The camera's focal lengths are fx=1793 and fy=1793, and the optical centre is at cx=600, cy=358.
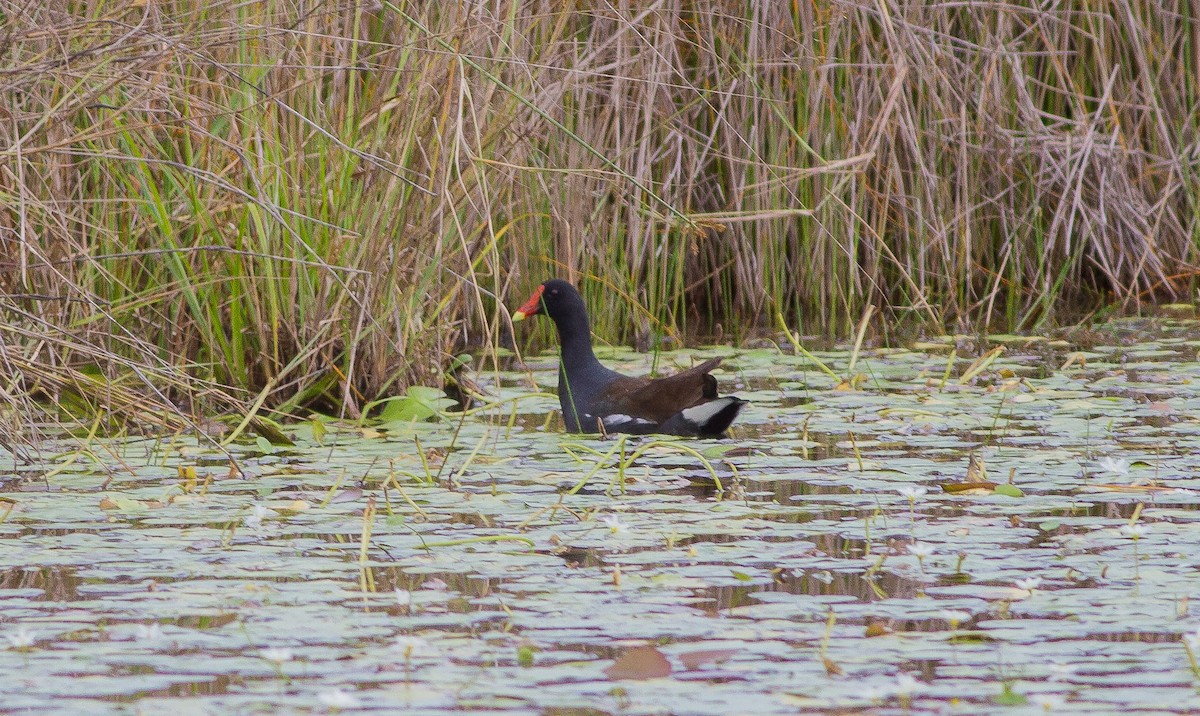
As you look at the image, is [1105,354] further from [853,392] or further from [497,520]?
[497,520]

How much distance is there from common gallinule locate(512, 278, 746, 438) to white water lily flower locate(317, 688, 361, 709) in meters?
3.20

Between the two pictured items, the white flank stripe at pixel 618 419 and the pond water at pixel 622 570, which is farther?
the white flank stripe at pixel 618 419

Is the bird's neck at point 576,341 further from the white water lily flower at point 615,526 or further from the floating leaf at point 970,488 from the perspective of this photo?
the white water lily flower at point 615,526

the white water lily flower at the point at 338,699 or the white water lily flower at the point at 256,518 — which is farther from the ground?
the white water lily flower at the point at 338,699

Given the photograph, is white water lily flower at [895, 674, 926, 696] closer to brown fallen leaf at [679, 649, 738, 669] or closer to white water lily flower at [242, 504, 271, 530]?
brown fallen leaf at [679, 649, 738, 669]

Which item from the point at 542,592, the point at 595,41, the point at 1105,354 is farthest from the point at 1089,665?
the point at 595,41

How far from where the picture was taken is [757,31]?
829cm

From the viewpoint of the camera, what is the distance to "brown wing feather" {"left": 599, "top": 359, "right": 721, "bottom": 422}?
599 cm

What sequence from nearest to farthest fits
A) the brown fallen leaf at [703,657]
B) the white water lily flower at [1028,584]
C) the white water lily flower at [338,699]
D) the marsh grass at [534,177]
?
the white water lily flower at [338,699] → the brown fallen leaf at [703,657] → the white water lily flower at [1028,584] → the marsh grass at [534,177]

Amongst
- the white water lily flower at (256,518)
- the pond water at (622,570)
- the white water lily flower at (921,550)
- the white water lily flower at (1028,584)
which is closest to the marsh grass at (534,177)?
the pond water at (622,570)

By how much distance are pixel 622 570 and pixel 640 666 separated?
794 mm

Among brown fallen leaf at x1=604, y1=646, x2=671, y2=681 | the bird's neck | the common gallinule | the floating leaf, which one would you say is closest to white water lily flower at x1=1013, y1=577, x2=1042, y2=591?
brown fallen leaf at x1=604, y1=646, x2=671, y2=681

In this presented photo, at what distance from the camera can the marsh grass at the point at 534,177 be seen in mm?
5074

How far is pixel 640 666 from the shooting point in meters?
2.94
